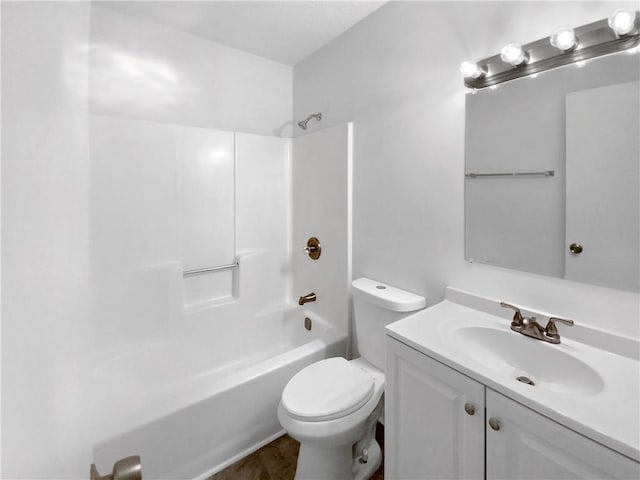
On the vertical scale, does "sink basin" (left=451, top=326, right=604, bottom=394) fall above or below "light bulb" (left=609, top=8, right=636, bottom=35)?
below

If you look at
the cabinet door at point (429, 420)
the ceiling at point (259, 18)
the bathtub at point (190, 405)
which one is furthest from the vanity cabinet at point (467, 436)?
the ceiling at point (259, 18)

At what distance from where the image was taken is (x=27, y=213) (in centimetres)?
29

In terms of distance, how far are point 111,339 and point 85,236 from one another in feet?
5.58

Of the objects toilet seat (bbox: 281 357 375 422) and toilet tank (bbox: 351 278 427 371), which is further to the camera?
toilet tank (bbox: 351 278 427 371)

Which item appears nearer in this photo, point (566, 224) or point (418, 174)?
point (566, 224)

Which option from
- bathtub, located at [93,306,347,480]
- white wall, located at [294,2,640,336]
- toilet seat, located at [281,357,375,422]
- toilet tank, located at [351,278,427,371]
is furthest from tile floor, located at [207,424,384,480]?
white wall, located at [294,2,640,336]

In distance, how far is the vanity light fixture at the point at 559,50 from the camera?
0.92 metres

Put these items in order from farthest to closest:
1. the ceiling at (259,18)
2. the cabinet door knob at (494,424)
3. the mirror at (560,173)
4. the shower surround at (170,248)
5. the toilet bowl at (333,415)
→ the ceiling at (259,18) → the toilet bowl at (333,415) → the mirror at (560,173) → the cabinet door knob at (494,424) → the shower surround at (170,248)

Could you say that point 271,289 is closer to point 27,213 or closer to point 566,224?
point 566,224

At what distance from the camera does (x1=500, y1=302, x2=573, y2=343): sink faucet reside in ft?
3.47

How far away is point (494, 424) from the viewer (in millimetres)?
857

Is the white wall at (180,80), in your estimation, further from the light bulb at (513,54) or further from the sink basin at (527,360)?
the sink basin at (527,360)

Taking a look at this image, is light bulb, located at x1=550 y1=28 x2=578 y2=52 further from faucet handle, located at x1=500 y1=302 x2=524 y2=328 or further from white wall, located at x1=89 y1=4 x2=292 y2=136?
white wall, located at x1=89 y1=4 x2=292 y2=136

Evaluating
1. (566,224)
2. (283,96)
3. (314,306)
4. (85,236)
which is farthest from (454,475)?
(283,96)
